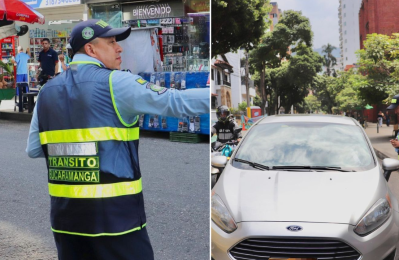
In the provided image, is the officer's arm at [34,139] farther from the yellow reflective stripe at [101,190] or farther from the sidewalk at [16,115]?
the sidewalk at [16,115]

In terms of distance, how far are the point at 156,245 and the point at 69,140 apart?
2458mm

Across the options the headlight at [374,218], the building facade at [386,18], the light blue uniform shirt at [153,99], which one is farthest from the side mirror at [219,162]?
the building facade at [386,18]

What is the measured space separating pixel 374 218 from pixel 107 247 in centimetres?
160

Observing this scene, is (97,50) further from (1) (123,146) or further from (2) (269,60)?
(2) (269,60)

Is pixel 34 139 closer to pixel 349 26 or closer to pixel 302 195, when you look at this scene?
pixel 302 195

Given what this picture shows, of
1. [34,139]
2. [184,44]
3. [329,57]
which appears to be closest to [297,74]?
[184,44]

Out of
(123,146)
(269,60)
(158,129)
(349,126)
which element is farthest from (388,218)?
(269,60)

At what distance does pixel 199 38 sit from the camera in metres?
9.80

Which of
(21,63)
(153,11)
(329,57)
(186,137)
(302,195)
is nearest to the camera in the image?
Result: (302,195)

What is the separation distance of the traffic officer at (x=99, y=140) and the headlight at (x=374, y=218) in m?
1.31

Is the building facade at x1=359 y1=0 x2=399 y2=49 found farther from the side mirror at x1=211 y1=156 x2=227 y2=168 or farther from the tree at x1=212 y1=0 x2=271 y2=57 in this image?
the side mirror at x1=211 y1=156 x2=227 y2=168

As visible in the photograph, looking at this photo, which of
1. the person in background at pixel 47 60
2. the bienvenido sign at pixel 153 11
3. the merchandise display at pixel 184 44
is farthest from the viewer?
the person in background at pixel 47 60

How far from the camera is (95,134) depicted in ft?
6.40

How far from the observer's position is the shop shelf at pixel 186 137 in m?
8.89
